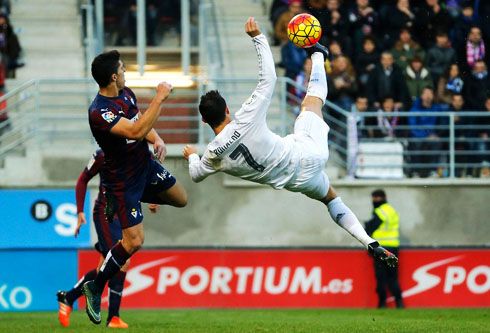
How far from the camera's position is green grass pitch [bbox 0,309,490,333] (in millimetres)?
10375

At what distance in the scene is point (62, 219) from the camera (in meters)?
16.7

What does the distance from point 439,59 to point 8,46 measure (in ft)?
24.9

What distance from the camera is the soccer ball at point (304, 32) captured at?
10023mm

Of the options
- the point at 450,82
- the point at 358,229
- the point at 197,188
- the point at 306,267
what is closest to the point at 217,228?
the point at 197,188

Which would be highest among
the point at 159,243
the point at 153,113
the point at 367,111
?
the point at 153,113

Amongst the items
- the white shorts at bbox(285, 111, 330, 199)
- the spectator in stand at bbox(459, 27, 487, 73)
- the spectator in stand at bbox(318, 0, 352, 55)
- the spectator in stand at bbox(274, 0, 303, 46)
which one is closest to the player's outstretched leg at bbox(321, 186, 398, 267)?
the white shorts at bbox(285, 111, 330, 199)

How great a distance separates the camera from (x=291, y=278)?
1583cm

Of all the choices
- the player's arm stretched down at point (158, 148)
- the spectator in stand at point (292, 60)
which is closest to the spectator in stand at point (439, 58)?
the spectator in stand at point (292, 60)

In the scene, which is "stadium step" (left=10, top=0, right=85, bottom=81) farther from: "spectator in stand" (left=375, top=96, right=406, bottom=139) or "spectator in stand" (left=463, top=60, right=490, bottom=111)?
"spectator in stand" (left=463, top=60, right=490, bottom=111)

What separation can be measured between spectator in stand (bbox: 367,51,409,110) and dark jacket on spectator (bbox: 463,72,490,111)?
1057 mm

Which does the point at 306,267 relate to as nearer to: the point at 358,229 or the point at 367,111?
the point at 367,111

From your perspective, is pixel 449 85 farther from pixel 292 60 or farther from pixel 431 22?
pixel 292 60

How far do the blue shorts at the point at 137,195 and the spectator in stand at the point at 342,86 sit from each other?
7.53 metres

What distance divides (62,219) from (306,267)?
13.3ft
